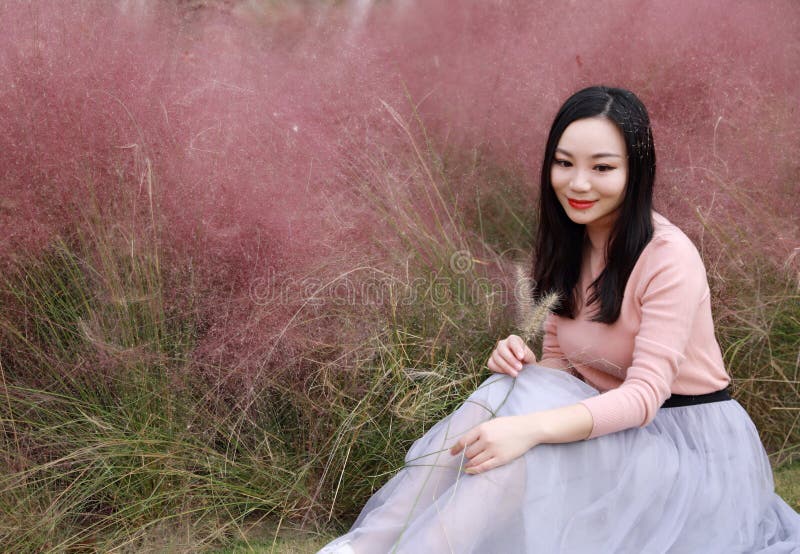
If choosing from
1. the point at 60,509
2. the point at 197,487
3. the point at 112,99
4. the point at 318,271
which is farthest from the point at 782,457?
the point at 112,99

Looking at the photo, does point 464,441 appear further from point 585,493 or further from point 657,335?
point 657,335

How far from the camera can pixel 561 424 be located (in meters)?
1.44

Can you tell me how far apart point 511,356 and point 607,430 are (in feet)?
0.80

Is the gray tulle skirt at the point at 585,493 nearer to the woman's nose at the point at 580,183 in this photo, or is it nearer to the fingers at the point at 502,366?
the fingers at the point at 502,366

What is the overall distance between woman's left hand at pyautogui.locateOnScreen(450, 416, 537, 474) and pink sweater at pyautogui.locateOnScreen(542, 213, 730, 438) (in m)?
0.13

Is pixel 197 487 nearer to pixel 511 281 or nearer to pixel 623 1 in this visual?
pixel 511 281

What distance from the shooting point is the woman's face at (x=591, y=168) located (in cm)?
164

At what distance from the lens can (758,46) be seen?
241 cm

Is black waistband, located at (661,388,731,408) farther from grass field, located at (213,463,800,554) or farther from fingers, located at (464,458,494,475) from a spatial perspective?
grass field, located at (213,463,800,554)

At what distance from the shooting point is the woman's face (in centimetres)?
164

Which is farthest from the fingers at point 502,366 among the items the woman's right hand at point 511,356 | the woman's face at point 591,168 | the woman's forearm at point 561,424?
the woman's face at point 591,168

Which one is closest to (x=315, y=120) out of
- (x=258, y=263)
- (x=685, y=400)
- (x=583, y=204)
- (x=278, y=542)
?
(x=258, y=263)

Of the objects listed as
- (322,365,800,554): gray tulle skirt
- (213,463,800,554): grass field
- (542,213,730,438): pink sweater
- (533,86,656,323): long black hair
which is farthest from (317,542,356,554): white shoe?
(533,86,656,323): long black hair

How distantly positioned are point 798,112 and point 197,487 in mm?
1936
